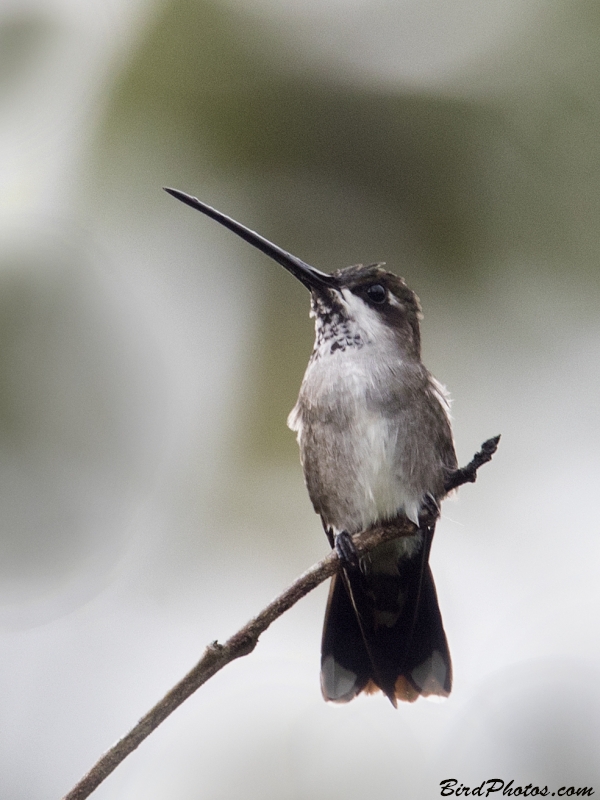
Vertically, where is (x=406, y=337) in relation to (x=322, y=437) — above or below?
above

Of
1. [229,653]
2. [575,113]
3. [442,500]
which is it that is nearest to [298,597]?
[229,653]

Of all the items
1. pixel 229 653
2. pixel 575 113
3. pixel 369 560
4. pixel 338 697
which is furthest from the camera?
pixel 575 113

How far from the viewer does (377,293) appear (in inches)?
92.4

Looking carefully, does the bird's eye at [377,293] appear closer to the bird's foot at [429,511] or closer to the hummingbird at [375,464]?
the hummingbird at [375,464]

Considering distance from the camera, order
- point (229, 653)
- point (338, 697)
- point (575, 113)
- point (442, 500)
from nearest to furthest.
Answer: point (229, 653) < point (442, 500) < point (338, 697) < point (575, 113)

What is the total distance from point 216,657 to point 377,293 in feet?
4.30

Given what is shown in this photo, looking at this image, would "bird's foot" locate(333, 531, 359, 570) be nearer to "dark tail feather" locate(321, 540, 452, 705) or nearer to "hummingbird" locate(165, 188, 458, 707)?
"hummingbird" locate(165, 188, 458, 707)

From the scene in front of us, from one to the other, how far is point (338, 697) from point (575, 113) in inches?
92.8

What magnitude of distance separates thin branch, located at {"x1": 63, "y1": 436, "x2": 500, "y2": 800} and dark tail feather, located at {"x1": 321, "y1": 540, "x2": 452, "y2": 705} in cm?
82

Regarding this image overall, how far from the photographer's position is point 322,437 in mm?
2217

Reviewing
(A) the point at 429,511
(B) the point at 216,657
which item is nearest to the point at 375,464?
(A) the point at 429,511

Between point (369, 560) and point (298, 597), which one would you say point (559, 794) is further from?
point (298, 597)

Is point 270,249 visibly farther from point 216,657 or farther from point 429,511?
point 216,657

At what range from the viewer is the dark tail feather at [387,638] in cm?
222
